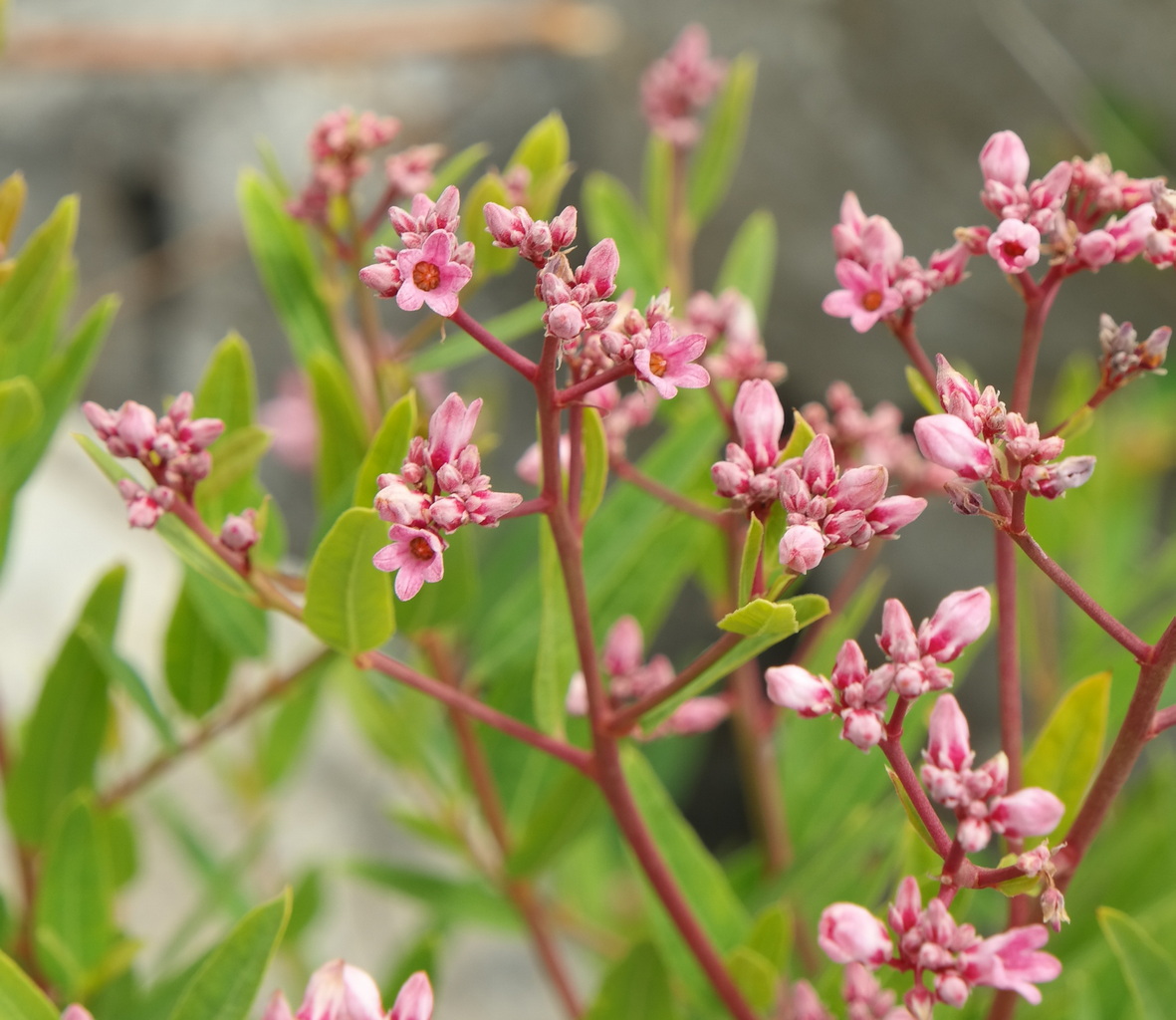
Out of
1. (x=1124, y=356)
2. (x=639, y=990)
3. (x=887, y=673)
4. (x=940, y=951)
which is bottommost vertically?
(x=639, y=990)

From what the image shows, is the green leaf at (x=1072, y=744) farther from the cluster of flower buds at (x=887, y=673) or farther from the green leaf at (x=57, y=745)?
the green leaf at (x=57, y=745)

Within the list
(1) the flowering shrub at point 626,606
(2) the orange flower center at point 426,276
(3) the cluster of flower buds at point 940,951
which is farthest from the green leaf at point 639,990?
(2) the orange flower center at point 426,276

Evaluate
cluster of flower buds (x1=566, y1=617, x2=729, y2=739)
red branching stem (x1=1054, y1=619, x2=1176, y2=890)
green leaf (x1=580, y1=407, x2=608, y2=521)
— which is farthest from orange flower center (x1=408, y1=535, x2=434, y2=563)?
red branching stem (x1=1054, y1=619, x2=1176, y2=890)

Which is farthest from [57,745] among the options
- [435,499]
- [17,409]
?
[435,499]

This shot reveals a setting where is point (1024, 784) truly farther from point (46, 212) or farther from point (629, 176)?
point (46, 212)

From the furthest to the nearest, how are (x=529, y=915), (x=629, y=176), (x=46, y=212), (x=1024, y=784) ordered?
(x=46, y=212) → (x=629, y=176) → (x=529, y=915) → (x=1024, y=784)

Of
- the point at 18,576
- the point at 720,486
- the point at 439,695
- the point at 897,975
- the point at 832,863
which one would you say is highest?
the point at 720,486

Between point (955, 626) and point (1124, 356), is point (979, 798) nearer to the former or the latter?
point (955, 626)

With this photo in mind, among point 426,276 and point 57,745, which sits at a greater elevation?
point 426,276

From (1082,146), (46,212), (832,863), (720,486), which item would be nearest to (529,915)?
(832,863)
